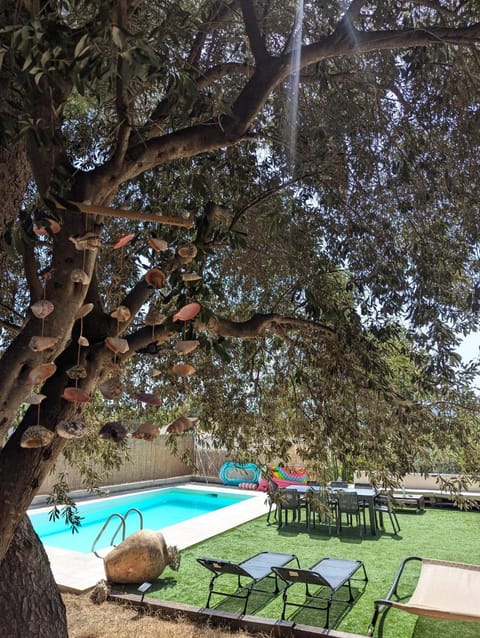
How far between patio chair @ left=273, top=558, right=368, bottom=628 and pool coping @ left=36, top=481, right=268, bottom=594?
40.2 inches

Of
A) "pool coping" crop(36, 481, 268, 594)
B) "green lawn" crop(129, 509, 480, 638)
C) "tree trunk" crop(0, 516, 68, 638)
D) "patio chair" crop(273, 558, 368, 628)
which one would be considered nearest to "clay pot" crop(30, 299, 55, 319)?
"tree trunk" crop(0, 516, 68, 638)

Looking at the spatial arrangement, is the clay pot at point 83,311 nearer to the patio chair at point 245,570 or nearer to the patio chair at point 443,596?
the patio chair at point 443,596

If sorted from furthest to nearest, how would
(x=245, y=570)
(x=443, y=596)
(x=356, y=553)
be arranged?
1. (x=356, y=553)
2. (x=245, y=570)
3. (x=443, y=596)

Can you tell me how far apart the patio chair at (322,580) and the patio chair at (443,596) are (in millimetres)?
524

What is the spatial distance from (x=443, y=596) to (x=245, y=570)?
2.34 m

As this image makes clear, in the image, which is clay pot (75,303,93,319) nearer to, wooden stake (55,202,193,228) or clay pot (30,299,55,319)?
clay pot (30,299,55,319)

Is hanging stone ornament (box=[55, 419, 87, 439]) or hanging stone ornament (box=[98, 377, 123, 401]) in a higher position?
hanging stone ornament (box=[98, 377, 123, 401])

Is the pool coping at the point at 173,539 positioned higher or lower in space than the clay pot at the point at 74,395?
lower

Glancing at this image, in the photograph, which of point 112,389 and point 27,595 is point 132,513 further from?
point 112,389

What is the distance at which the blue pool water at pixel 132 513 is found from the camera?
11930 mm

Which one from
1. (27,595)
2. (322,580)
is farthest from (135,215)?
(322,580)

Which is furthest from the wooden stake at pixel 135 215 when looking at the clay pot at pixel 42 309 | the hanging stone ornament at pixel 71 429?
the hanging stone ornament at pixel 71 429

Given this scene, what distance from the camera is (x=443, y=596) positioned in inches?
220

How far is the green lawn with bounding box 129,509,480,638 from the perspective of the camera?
6137 mm
